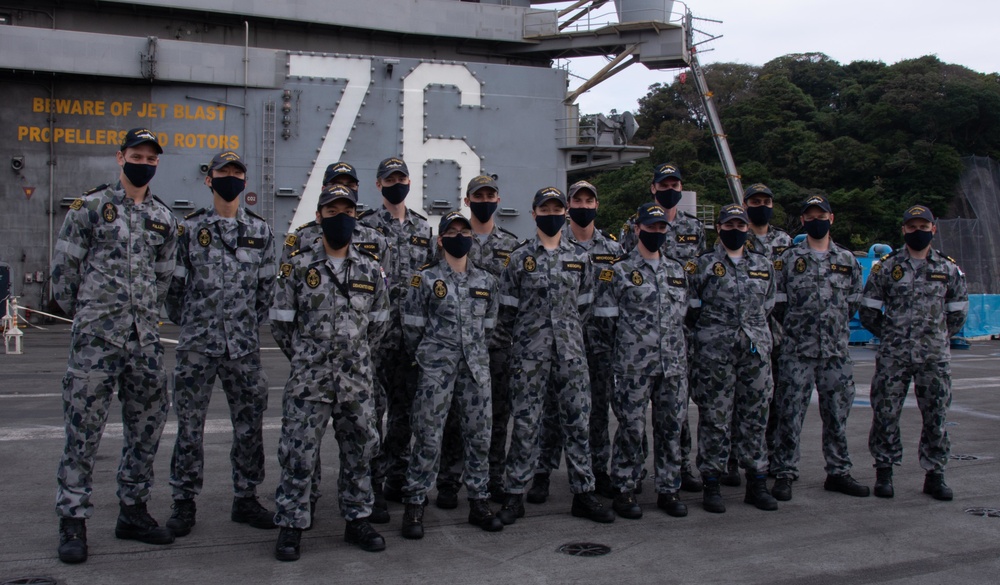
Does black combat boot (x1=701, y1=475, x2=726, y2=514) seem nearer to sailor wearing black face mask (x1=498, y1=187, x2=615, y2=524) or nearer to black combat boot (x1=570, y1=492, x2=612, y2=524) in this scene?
black combat boot (x1=570, y1=492, x2=612, y2=524)

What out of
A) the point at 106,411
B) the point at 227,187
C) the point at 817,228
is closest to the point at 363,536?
the point at 106,411

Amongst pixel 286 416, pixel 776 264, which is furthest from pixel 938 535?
pixel 286 416


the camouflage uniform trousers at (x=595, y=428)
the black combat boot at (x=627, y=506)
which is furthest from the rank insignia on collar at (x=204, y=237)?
the black combat boot at (x=627, y=506)

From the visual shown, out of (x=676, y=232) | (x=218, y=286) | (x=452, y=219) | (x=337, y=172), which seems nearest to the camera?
(x=218, y=286)

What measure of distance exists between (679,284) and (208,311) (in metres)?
3.07

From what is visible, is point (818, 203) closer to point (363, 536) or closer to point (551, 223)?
point (551, 223)

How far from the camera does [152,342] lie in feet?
14.8

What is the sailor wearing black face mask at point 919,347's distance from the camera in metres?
5.97

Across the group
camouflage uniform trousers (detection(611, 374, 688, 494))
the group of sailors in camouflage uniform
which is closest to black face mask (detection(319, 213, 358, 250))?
the group of sailors in camouflage uniform

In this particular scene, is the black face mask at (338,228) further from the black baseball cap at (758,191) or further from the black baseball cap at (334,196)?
the black baseball cap at (758,191)

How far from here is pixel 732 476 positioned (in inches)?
248

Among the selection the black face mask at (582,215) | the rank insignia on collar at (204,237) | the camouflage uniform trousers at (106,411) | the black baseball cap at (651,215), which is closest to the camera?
the camouflage uniform trousers at (106,411)

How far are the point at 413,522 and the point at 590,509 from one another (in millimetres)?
1184

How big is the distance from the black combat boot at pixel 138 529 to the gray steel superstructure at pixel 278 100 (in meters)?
11.9
